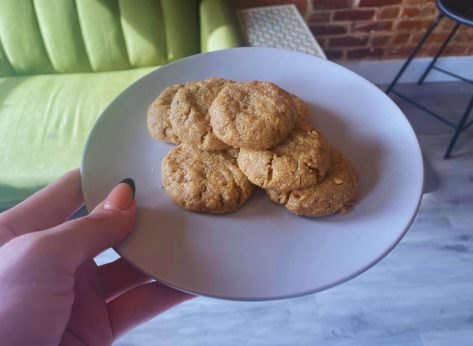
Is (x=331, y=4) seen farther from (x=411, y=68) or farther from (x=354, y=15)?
(x=411, y=68)

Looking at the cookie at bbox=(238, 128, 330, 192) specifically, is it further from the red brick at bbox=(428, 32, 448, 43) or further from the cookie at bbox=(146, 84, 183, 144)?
the red brick at bbox=(428, 32, 448, 43)

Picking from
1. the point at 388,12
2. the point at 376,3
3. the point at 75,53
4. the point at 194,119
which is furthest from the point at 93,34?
the point at 388,12

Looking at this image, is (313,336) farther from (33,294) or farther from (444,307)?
(33,294)

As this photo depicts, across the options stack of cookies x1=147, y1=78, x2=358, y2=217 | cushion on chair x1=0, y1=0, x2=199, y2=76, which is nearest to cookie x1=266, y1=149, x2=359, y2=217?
stack of cookies x1=147, y1=78, x2=358, y2=217

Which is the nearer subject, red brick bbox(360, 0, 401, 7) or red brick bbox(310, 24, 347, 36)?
red brick bbox(360, 0, 401, 7)

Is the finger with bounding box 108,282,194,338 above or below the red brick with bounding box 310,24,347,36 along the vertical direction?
below

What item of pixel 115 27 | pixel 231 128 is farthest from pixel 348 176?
pixel 115 27
